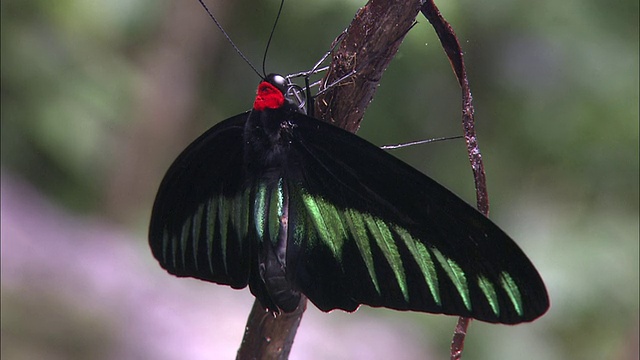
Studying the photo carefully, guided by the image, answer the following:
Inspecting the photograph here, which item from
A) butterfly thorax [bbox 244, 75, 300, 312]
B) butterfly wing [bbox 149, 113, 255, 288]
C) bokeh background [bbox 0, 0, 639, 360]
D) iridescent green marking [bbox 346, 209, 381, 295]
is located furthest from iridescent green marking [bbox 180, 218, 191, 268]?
bokeh background [bbox 0, 0, 639, 360]

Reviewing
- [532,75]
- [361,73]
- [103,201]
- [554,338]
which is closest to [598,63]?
[532,75]

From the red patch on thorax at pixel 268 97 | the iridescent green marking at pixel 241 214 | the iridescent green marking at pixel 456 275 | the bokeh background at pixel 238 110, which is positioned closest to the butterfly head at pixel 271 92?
the red patch on thorax at pixel 268 97

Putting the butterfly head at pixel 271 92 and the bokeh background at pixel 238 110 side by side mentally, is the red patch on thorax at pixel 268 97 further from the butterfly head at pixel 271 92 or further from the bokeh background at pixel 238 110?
the bokeh background at pixel 238 110

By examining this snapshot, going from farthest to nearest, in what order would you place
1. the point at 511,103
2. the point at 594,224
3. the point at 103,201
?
1. the point at 103,201
2. the point at 511,103
3. the point at 594,224

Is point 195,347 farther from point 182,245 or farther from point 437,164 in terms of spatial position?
point 182,245

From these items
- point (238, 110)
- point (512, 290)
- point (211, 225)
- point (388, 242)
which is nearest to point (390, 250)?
point (388, 242)

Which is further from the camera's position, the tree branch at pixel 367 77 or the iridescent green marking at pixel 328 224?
the iridescent green marking at pixel 328 224

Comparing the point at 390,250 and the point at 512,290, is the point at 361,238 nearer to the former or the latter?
the point at 390,250
